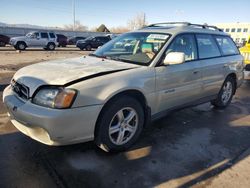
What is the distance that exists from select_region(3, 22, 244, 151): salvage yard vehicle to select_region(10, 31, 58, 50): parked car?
750 inches

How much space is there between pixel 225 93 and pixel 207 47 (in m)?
1.51

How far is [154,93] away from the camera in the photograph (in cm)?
352

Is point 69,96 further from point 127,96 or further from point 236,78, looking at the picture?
point 236,78

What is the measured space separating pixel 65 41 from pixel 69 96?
27351mm

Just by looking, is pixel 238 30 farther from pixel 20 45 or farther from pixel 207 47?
pixel 207 47

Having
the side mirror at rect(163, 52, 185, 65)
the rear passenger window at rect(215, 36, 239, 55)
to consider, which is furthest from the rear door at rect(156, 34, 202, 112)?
the rear passenger window at rect(215, 36, 239, 55)

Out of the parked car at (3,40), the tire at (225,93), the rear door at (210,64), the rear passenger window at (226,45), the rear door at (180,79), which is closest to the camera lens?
the rear door at (180,79)

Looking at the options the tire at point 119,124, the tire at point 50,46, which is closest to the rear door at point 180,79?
the tire at point 119,124

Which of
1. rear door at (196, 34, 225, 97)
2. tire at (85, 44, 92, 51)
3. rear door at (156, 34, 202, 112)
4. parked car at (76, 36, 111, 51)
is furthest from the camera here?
tire at (85, 44, 92, 51)

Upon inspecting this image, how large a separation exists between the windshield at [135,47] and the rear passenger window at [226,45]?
1.82 metres

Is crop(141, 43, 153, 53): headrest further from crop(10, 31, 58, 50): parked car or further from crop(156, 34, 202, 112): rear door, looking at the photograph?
crop(10, 31, 58, 50): parked car

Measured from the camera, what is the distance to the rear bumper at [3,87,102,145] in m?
2.63

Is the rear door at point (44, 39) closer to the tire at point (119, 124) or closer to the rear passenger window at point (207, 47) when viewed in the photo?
the rear passenger window at point (207, 47)

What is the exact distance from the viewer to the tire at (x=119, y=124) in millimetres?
3025
